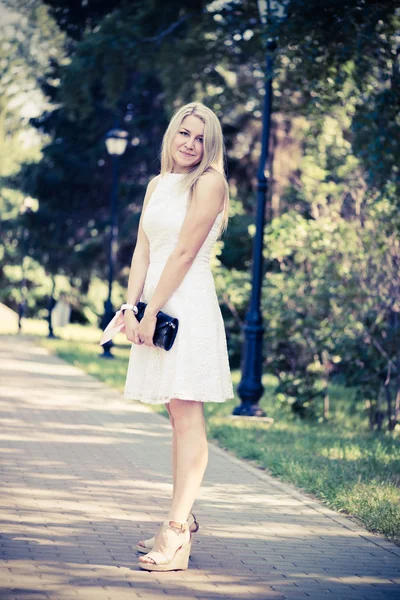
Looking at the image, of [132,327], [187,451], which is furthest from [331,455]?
[132,327]

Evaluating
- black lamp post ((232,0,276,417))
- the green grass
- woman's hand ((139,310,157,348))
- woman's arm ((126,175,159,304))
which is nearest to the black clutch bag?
woman's hand ((139,310,157,348))

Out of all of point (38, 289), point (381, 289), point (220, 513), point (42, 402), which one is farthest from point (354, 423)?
point (38, 289)

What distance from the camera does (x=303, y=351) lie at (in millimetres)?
12375

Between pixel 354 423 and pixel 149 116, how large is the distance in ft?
48.0

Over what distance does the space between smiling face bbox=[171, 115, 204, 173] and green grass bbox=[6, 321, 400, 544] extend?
249 centimetres

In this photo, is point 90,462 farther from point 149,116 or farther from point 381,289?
point 149,116

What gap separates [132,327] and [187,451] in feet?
2.20

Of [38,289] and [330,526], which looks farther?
[38,289]

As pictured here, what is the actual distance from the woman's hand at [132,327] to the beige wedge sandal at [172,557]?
2.98 feet

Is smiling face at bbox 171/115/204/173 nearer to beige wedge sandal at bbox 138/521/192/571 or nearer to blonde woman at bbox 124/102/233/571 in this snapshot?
blonde woman at bbox 124/102/233/571

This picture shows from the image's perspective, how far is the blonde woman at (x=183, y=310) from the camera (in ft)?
14.3

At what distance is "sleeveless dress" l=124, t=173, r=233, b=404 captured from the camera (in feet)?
14.4

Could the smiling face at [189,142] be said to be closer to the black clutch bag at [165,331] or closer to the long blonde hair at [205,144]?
the long blonde hair at [205,144]

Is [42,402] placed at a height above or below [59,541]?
below
